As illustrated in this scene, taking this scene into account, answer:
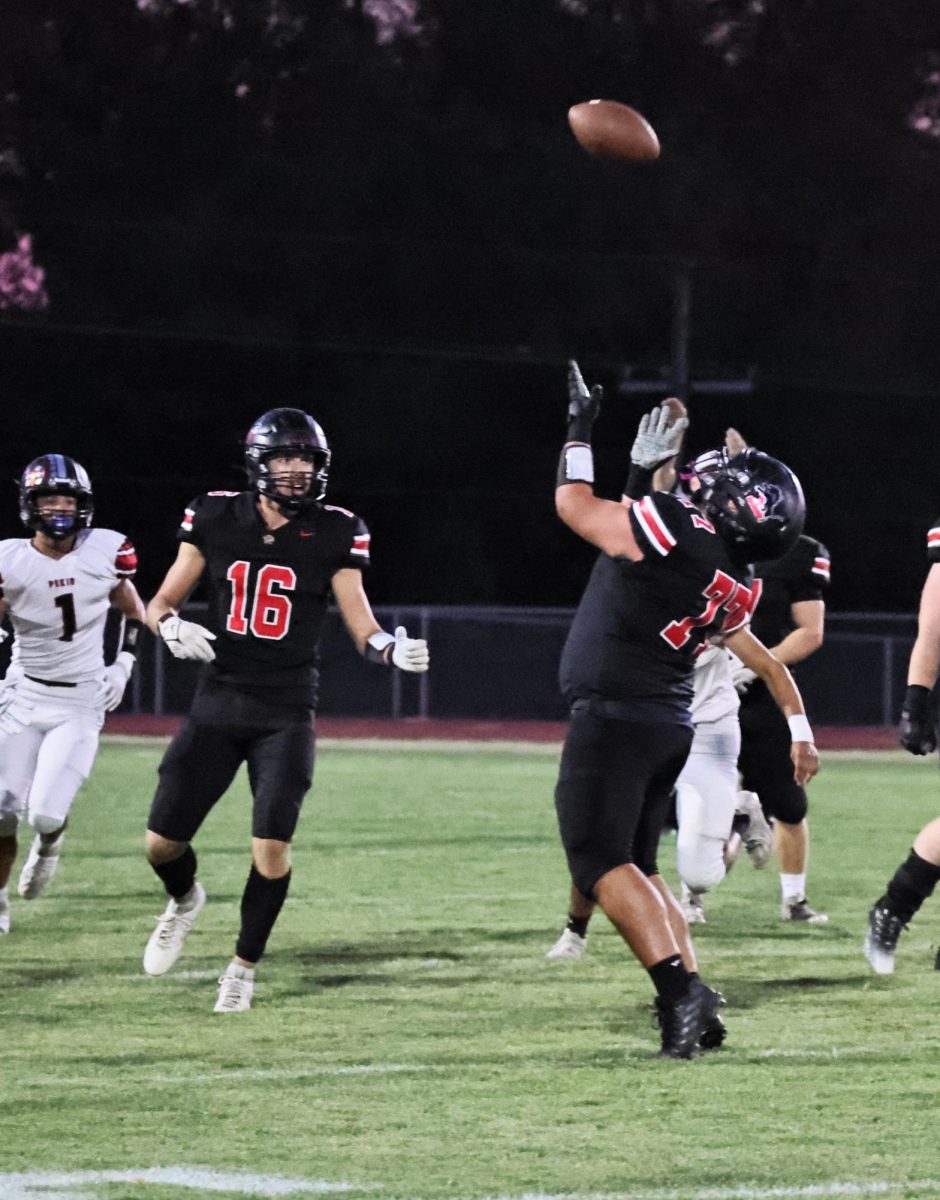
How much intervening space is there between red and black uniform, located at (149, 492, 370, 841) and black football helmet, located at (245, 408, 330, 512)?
10cm

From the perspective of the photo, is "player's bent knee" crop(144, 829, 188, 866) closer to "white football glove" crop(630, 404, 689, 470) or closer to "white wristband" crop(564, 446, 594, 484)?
"white wristband" crop(564, 446, 594, 484)

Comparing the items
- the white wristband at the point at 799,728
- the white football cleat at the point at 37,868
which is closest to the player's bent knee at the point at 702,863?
the white wristband at the point at 799,728

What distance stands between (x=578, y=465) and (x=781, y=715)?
10.7 ft

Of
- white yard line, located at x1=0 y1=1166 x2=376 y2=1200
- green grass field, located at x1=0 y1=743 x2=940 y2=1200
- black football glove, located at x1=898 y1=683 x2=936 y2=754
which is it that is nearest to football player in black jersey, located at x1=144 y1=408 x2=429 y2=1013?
green grass field, located at x1=0 y1=743 x2=940 y2=1200

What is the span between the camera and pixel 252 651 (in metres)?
6.79

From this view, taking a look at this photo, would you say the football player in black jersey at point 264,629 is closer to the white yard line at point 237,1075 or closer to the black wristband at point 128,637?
the white yard line at point 237,1075

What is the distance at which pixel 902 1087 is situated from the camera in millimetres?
5324

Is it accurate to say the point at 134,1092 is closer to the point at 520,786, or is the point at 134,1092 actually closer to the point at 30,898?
the point at 30,898

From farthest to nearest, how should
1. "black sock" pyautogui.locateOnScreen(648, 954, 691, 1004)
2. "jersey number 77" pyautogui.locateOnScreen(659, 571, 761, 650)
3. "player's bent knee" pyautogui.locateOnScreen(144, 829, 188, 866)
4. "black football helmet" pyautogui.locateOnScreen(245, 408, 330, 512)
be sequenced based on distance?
"player's bent knee" pyautogui.locateOnScreen(144, 829, 188, 866)
"black football helmet" pyautogui.locateOnScreen(245, 408, 330, 512)
"jersey number 77" pyautogui.locateOnScreen(659, 571, 761, 650)
"black sock" pyautogui.locateOnScreen(648, 954, 691, 1004)

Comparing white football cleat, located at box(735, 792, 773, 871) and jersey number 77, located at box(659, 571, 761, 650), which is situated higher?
jersey number 77, located at box(659, 571, 761, 650)

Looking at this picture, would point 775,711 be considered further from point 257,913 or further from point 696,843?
point 257,913

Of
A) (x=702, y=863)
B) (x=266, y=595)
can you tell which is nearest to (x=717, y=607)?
(x=266, y=595)

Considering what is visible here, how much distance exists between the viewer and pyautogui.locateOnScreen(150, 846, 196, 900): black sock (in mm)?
7180

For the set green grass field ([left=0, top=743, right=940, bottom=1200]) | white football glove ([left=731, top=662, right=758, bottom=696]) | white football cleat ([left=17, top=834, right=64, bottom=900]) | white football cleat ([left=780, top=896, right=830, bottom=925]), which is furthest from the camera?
white football cleat ([left=780, top=896, right=830, bottom=925])
